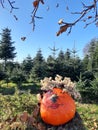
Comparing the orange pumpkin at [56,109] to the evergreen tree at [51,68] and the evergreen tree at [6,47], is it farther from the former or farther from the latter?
the evergreen tree at [6,47]

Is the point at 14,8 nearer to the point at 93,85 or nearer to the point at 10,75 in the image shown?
the point at 93,85

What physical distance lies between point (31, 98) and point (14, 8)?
411 cm

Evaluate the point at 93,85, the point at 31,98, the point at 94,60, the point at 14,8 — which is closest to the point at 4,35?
the point at 94,60

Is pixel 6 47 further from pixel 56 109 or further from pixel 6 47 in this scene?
pixel 56 109

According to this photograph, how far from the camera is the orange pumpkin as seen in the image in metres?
4.39

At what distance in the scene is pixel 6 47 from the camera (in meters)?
39.4

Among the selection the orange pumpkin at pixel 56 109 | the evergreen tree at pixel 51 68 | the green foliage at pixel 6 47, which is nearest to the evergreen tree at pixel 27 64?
the green foliage at pixel 6 47

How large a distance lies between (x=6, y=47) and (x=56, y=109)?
3561 cm

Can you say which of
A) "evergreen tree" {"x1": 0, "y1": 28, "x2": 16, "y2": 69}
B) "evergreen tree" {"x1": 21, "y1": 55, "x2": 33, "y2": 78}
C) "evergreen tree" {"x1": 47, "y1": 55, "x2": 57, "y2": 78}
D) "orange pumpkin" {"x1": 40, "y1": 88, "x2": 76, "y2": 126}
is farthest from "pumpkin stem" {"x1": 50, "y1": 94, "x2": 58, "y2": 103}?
"evergreen tree" {"x1": 0, "y1": 28, "x2": 16, "y2": 69}

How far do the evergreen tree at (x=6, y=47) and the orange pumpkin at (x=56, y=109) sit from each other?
35.4 metres

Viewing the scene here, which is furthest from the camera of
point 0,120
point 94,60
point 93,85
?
point 94,60

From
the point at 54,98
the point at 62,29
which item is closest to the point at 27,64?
the point at 54,98

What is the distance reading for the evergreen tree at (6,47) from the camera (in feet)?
130

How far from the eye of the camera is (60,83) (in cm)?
490
